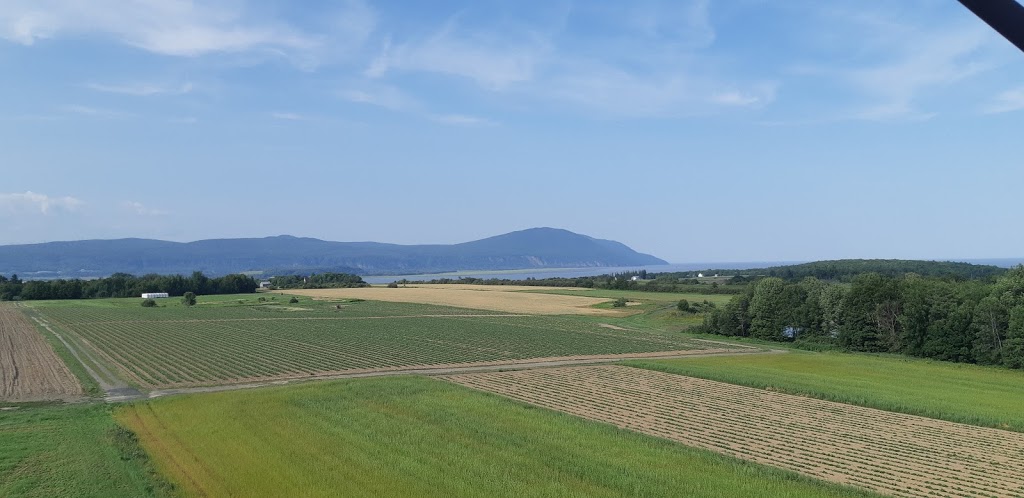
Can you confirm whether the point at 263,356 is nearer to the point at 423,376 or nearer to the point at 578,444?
the point at 423,376

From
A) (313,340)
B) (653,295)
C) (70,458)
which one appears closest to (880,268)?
(653,295)

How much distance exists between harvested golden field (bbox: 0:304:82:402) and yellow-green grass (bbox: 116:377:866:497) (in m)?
7.74

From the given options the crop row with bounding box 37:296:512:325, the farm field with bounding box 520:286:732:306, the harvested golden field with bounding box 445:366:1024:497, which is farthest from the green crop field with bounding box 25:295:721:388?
the farm field with bounding box 520:286:732:306

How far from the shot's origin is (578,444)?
75.4 ft

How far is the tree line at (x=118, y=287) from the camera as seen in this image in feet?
474

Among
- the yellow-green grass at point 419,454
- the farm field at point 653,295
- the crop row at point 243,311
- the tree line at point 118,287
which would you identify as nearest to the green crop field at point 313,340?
the crop row at point 243,311

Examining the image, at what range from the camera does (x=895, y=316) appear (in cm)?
6162

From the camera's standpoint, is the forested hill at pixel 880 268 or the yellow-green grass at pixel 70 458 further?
the forested hill at pixel 880 268

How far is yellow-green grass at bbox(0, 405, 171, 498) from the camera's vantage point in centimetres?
1820

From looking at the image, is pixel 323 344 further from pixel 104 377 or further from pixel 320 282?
pixel 320 282

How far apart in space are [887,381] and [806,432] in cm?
1922

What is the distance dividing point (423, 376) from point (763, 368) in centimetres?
2297

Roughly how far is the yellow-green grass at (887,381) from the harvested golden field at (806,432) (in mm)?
1555

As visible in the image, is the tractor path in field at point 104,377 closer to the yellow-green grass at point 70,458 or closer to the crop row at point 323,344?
the crop row at point 323,344
